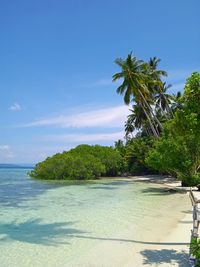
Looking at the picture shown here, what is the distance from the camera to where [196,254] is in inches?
243

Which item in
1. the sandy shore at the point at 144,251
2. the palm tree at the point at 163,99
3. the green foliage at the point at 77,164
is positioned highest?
the palm tree at the point at 163,99

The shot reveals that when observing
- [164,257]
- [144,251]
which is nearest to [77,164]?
[144,251]

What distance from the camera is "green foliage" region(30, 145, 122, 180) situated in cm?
4147

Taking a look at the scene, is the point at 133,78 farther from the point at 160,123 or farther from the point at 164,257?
the point at 164,257

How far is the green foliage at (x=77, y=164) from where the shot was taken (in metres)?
41.5

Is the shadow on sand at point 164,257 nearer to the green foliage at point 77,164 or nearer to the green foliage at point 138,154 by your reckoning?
the green foliage at point 77,164

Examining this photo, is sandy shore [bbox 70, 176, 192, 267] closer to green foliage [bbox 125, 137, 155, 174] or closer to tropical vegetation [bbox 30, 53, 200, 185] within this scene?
tropical vegetation [bbox 30, 53, 200, 185]

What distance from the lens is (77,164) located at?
4144 centimetres

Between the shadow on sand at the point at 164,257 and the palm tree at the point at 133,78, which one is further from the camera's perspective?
the palm tree at the point at 133,78

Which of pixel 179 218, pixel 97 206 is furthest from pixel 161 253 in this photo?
pixel 97 206

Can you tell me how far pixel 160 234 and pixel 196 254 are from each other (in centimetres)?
524

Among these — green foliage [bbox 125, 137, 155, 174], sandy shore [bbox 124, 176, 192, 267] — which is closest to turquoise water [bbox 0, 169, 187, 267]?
sandy shore [bbox 124, 176, 192, 267]

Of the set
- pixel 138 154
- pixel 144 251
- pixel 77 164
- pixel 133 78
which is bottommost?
pixel 144 251

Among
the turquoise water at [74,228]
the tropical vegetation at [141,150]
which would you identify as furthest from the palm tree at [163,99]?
the turquoise water at [74,228]
